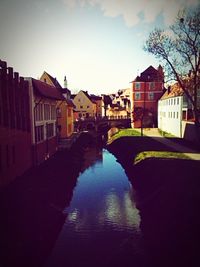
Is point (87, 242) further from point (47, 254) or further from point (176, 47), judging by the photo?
point (176, 47)

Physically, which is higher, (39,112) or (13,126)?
(39,112)

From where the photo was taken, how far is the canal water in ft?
38.9

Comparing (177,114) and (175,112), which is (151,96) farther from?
(177,114)

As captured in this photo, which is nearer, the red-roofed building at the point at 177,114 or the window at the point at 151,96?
the red-roofed building at the point at 177,114

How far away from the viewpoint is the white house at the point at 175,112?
3656cm

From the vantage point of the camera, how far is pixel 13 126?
17672mm

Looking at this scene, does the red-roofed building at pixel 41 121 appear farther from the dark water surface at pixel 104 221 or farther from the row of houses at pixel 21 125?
the dark water surface at pixel 104 221

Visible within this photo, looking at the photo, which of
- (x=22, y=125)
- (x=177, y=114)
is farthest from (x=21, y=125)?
(x=177, y=114)

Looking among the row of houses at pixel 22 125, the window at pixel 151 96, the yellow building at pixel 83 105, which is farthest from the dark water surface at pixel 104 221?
the yellow building at pixel 83 105

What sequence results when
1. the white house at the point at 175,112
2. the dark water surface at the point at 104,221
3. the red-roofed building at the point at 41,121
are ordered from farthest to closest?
the white house at the point at 175,112 < the red-roofed building at the point at 41,121 < the dark water surface at the point at 104,221

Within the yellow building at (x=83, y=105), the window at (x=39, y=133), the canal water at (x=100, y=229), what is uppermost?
the yellow building at (x=83, y=105)

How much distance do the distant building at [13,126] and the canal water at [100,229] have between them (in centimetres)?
468

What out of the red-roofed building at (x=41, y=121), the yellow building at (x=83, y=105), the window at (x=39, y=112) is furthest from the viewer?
the yellow building at (x=83, y=105)

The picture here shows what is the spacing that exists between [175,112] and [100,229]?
100 feet
